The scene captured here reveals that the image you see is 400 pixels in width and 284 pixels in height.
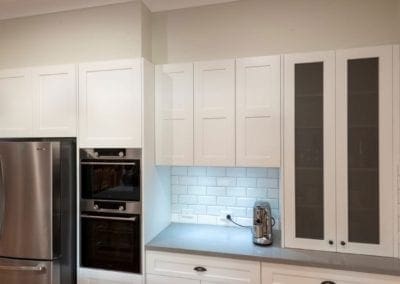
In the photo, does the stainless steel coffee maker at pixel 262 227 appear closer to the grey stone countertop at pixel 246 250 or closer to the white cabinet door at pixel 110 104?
the grey stone countertop at pixel 246 250

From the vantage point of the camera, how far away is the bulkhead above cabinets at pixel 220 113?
217 centimetres

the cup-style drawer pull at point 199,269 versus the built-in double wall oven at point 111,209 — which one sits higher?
the built-in double wall oven at point 111,209

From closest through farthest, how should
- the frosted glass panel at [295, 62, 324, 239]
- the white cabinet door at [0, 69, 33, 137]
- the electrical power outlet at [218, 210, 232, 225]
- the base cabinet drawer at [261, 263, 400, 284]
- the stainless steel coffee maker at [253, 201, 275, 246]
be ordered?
the base cabinet drawer at [261, 263, 400, 284] < the frosted glass panel at [295, 62, 324, 239] < the stainless steel coffee maker at [253, 201, 275, 246] < the white cabinet door at [0, 69, 33, 137] < the electrical power outlet at [218, 210, 232, 225]

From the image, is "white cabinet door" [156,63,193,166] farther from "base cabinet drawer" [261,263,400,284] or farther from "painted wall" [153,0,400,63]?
"base cabinet drawer" [261,263,400,284]

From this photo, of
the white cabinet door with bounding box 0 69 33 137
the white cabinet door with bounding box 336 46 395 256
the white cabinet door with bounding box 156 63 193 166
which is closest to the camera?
the white cabinet door with bounding box 336 46 395 256

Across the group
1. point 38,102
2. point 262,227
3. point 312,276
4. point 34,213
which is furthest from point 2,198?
point 312,276

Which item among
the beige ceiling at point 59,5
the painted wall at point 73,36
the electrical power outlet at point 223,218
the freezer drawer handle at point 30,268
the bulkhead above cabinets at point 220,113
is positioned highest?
the beige ceiling at point 59,5

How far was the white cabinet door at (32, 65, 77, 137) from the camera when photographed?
2363 millimetres

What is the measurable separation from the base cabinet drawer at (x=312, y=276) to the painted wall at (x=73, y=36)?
6.15ft

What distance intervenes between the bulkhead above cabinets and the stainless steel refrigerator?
2.55 ft

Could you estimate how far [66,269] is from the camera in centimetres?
225

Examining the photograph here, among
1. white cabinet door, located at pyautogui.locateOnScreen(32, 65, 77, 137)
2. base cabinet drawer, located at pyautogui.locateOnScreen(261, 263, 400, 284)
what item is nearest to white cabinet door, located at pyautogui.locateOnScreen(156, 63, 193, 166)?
white cabinet door, located at pyautogui.locateOnScreen(32, 65, 77, 137)

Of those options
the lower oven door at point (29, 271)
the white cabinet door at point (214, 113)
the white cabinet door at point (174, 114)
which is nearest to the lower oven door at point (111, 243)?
the lower oven door at point (29, 271)

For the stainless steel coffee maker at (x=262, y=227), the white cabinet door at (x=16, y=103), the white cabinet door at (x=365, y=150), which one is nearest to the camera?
the white cabinet door at (x=365, y=150)
